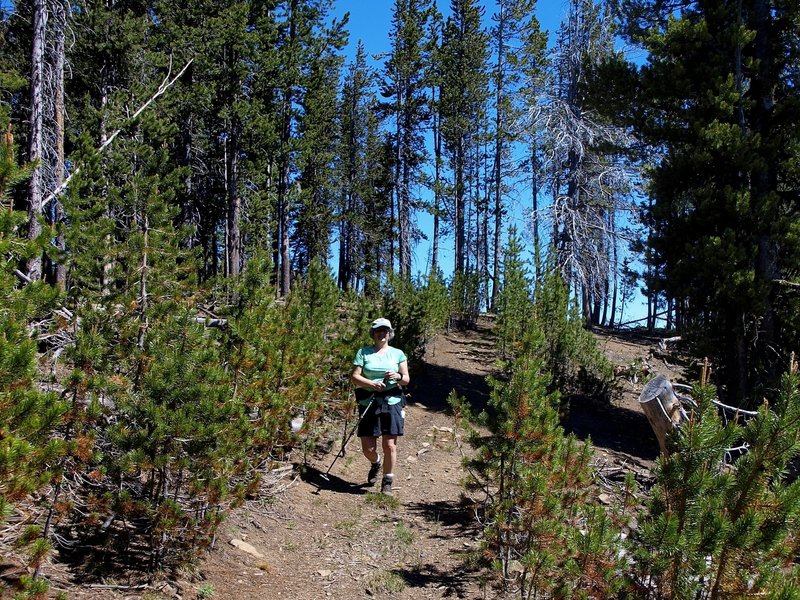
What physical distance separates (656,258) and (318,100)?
15805mm

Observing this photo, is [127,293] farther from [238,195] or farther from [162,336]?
[238,195]

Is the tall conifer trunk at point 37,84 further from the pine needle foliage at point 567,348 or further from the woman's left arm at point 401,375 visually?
the pine needle foliage at point 567,348

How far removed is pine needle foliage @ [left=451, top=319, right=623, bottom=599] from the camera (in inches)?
141

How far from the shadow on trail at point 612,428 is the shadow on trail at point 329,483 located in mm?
3439

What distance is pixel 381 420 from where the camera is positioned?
5.72 metres

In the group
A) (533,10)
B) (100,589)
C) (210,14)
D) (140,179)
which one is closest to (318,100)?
(210,14)

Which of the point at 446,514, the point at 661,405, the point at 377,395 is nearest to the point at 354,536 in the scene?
the point at 446,514

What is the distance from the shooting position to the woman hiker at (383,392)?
5672 mm

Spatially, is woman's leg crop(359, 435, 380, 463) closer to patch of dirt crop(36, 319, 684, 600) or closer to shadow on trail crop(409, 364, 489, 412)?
patch of dirt crop(36, 319, 684, 600)

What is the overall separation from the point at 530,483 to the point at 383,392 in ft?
7.40

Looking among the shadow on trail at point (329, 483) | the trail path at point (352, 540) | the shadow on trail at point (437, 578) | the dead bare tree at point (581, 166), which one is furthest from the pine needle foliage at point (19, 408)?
the dead bare tree at point (581, 166)

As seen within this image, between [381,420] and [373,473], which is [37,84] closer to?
[381,420]

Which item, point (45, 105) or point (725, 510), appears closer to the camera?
point (725, 510)

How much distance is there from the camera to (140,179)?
13.5ft
